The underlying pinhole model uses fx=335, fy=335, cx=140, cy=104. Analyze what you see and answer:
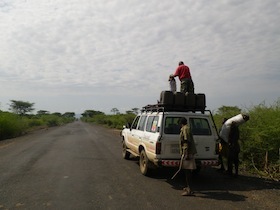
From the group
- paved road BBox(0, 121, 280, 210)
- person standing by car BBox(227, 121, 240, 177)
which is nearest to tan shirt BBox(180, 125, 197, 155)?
paved road BBox(0, 121, 280, 210)

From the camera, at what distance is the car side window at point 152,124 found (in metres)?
9.41

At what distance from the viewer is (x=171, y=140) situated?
8750mm

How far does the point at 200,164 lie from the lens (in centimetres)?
885

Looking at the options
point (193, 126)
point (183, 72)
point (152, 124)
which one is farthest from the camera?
point (183, 72)

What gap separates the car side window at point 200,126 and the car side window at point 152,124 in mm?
1001

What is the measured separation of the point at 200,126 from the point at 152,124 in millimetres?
1412

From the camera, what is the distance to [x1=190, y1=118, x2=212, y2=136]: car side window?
9188mm

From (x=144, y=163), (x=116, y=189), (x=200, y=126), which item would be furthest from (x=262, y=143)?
(x=116, y=189)

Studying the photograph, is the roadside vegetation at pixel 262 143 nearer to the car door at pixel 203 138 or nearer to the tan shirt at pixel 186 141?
the car door at pixel 203 138

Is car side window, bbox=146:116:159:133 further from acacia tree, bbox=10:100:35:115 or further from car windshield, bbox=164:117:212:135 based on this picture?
acacia tree, bbox=10:100:35:115

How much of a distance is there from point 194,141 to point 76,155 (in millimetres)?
7126

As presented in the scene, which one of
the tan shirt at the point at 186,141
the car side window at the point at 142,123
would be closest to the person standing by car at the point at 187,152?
the tan shirt at the point at 186,141

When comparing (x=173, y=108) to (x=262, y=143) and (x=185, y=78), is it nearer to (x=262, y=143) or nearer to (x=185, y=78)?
(x=185, y=78)

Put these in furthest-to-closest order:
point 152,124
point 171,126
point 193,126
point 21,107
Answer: point 21,107 → point 152,124 → point 193,126 → point 171,126
